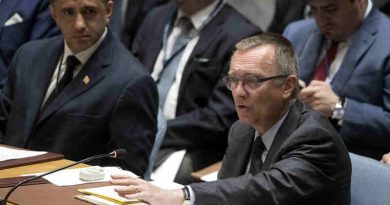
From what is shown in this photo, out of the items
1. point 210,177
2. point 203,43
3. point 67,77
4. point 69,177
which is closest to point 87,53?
point 67,77

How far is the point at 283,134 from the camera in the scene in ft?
7.89

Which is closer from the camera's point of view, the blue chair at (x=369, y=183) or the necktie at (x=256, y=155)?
the blue chair at (x=369, y=183)

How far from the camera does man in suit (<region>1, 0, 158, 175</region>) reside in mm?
3045

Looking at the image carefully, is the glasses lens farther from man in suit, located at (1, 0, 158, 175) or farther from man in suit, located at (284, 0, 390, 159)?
man in suit, located at (284, 0, 390, 159)

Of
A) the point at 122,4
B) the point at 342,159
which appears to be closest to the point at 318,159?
the point at 342,159

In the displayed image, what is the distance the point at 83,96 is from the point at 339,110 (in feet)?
3.81

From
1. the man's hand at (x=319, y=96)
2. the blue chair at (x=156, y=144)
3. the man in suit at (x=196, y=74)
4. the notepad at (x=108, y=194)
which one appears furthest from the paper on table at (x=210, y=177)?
the notepad at (x=108, y=194)

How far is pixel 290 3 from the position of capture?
464cm

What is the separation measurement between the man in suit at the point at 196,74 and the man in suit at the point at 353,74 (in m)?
0.48

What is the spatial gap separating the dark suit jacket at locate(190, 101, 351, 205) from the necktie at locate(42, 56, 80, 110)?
113 centimetres

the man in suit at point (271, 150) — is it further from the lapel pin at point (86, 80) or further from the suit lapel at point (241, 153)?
the lapel pin at point (86, 80)

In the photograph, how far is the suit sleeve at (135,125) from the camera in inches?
119

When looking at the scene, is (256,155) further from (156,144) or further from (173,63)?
(173,63)

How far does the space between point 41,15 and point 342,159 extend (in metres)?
2.41
